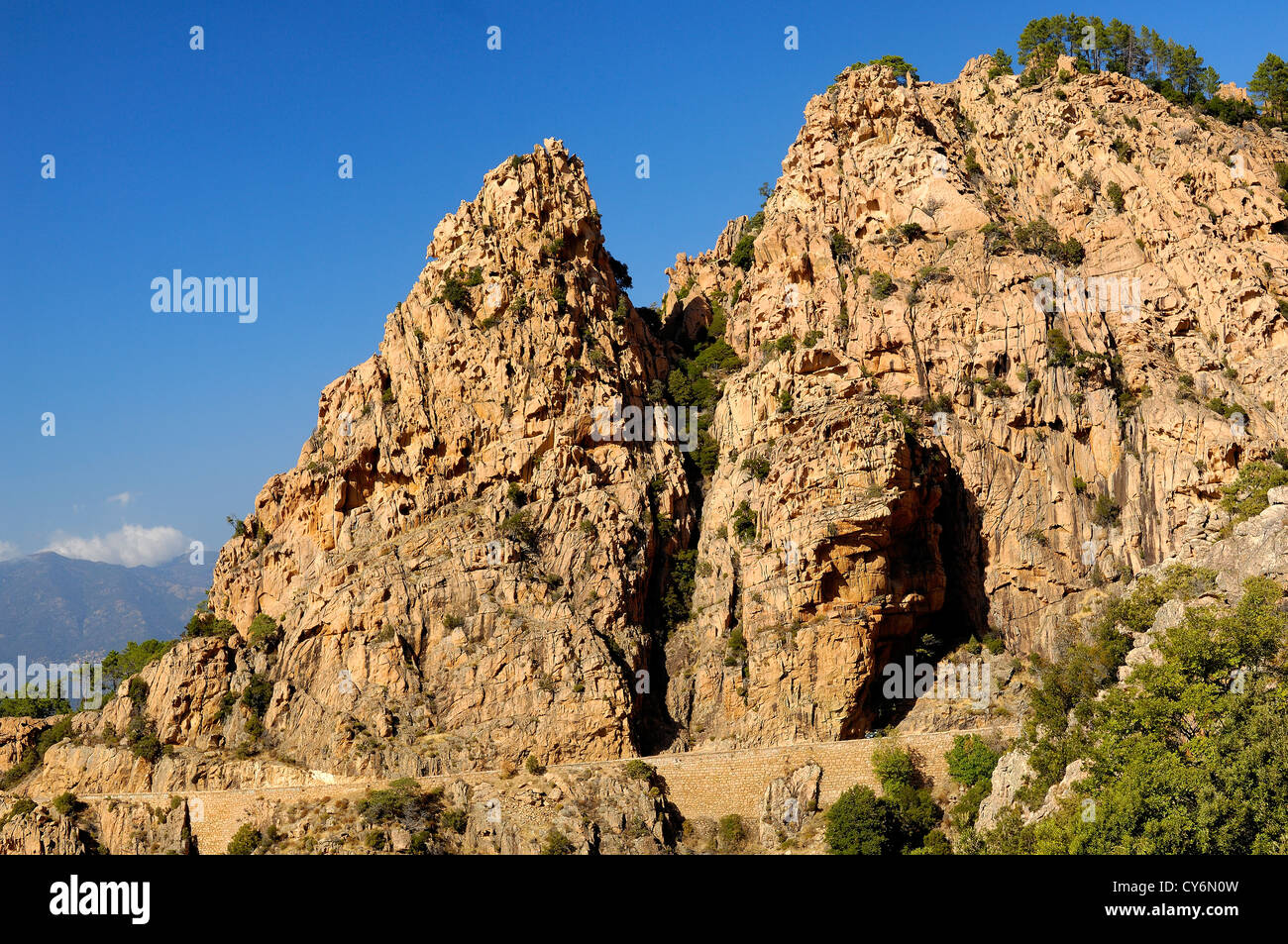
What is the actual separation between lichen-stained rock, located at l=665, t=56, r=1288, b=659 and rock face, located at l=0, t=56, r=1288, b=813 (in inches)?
7.9

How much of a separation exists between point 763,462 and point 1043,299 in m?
19.6

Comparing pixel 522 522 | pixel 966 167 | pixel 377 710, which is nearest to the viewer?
pixel 377 710

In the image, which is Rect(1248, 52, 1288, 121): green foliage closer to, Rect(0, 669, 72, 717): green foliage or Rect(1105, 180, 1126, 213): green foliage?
Rect(1105, 180, 1126, 213): green foliage

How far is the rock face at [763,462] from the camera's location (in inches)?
2405

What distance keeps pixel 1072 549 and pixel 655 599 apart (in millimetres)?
22699

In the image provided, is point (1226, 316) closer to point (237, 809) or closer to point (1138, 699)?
point (1138, 699)

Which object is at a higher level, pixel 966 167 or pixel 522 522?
pixel 966 167

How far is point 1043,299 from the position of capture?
232ft

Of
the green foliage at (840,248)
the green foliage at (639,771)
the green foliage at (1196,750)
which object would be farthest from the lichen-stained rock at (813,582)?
the green foliage at (1196,750)

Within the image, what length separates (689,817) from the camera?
185 ft

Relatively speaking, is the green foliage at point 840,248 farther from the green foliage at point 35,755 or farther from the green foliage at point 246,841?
the green foliage at point 35,755

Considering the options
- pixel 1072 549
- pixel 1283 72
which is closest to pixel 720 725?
pixel 1072 549

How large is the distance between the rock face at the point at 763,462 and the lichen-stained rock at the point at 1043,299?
200 millimetres
